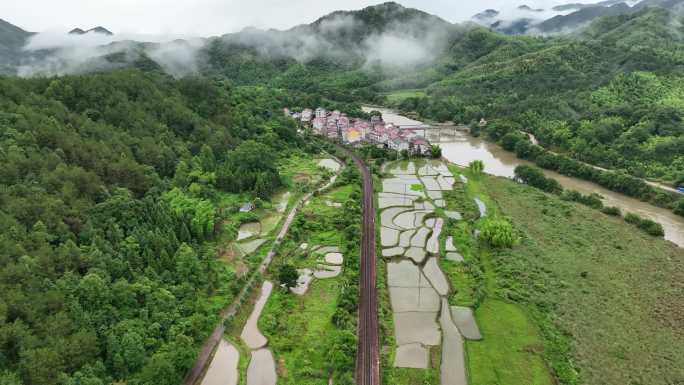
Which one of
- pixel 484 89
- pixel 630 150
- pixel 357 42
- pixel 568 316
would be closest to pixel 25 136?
pixel 568 316

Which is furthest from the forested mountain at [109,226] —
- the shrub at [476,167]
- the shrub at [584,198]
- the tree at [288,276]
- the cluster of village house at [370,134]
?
the shrub at [584,198]

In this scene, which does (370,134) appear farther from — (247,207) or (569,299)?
(569,299)

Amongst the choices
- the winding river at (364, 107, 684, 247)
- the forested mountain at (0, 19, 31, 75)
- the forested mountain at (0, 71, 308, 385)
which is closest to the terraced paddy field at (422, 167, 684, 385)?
the winding river at (364, 107, 684, 247)

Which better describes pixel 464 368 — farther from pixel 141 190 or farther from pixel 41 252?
pixel 141 190

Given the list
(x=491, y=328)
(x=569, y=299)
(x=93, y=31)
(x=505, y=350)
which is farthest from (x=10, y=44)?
(x=569, y=299)

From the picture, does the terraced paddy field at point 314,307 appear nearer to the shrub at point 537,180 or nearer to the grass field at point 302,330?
the grass field at point 302,330

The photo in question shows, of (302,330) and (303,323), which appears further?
(303,323)
